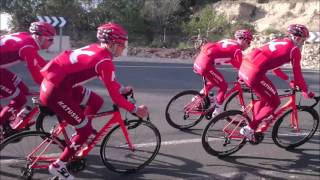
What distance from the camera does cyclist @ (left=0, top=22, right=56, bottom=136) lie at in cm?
587

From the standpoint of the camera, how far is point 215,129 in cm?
665

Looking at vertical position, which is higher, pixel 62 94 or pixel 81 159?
pixel 62 94

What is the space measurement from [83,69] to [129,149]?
1.50 meters

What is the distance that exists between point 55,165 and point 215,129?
2.48 metres

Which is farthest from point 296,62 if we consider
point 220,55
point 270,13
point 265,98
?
point 270,13

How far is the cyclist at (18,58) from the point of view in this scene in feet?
19.3

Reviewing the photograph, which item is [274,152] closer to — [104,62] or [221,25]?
[104,62]

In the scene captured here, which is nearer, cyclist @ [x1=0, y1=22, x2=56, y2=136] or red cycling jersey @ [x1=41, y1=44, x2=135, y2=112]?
red cycling jersey @ [x1=41, y1=44, x2=135, y2=112]

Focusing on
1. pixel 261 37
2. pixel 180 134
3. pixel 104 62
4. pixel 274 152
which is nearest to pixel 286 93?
pixel 274 152

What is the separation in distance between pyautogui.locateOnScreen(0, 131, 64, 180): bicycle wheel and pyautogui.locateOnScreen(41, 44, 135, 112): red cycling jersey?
2.24ft

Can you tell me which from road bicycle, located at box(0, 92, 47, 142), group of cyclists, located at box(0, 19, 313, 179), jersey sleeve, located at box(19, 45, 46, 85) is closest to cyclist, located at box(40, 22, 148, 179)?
group of cyclists, located at box(0, 19, 313, 179)

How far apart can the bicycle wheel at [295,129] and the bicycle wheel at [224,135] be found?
71cm

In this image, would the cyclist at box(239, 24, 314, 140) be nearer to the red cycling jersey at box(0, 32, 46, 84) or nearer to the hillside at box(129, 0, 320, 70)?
the red cycling jersey at box(0, 32, 46, 84)

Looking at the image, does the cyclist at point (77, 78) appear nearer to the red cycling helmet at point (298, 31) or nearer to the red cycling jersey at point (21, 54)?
the red cycling jersey at point (21, 54)
